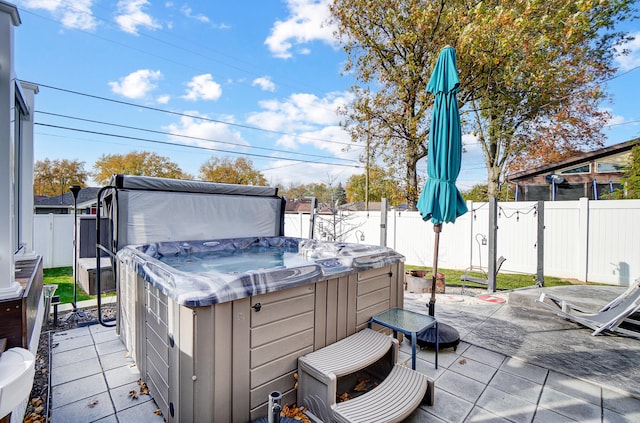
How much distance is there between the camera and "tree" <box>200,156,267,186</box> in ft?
89.9

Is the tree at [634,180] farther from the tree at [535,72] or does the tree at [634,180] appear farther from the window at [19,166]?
the window at [19,166]

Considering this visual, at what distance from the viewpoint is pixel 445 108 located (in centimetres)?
323

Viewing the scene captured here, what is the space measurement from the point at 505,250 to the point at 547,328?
4620mm

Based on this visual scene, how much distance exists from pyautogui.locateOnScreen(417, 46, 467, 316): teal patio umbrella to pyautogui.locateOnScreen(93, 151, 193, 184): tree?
87.9ft

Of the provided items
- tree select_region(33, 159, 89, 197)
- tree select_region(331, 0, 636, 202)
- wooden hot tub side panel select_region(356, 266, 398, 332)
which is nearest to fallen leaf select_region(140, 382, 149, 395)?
wooden hot tub side panel select_region(356, 266, 398, 332)

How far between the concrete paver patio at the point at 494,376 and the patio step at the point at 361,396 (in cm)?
24

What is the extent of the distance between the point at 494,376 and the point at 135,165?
1138 inches

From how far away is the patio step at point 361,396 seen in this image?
6.37 ft

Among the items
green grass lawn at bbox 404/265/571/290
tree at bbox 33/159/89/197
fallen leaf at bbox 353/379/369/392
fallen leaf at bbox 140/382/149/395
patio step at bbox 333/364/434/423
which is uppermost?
tree at bbox 33/159/89/197

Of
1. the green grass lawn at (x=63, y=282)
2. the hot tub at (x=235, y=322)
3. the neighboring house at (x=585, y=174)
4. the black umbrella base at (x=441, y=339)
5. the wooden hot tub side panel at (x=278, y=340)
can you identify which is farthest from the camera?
the neighboring house at (x=585, y=174)

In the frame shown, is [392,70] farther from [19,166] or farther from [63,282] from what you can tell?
[63,282]

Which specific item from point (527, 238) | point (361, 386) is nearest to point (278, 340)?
point (361, 386)

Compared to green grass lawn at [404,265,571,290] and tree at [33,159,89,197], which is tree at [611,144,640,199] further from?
tree at [33,159,89,197]

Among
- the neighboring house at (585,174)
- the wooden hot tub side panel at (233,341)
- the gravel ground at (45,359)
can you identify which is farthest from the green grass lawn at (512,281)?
the wooden hot tub side panel at (233,341)
